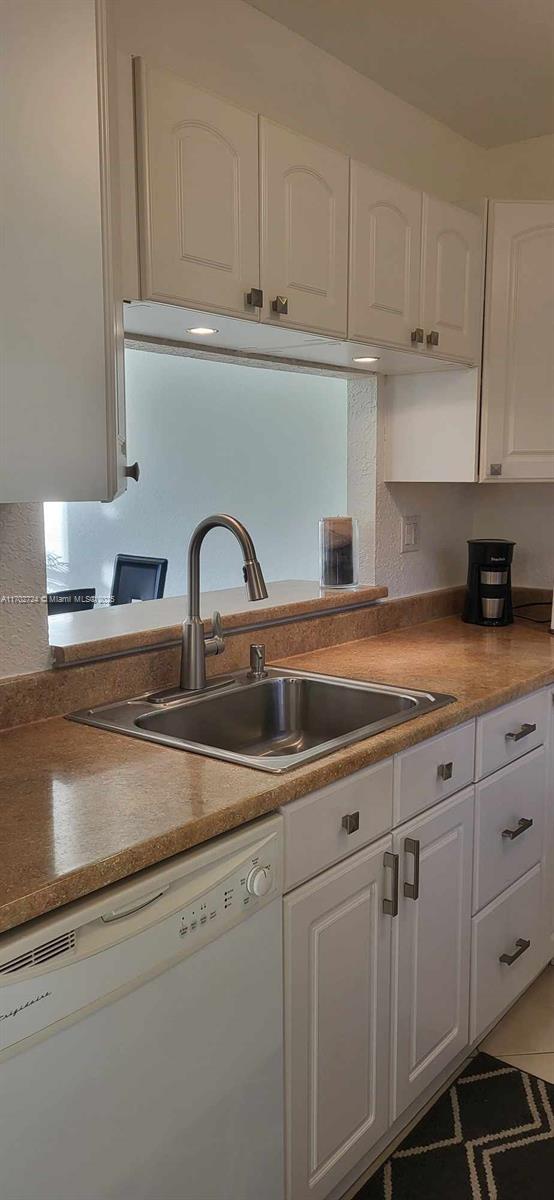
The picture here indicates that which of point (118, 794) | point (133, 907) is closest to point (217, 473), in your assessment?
point (118, 794)

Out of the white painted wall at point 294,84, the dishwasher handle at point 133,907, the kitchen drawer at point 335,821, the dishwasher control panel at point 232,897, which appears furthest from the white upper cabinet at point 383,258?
the dishwasher handle at point 133,907

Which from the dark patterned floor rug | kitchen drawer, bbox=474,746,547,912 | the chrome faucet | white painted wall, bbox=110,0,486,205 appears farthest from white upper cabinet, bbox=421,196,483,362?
the dark patterned floor rug

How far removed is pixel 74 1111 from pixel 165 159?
1.49 m

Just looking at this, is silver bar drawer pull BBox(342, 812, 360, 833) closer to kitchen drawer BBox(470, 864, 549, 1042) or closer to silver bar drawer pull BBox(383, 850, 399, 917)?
silver bar drawer pull BBox(383, 850, 399, 917)

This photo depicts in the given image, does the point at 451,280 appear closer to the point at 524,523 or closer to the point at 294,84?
the point at 294,84

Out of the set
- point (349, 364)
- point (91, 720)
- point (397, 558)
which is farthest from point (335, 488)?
point (91, 720)

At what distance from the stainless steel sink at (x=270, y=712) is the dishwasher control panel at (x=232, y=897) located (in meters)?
0.44

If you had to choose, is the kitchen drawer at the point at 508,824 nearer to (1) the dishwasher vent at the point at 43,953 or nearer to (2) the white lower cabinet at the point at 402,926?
(2) the white lower cabinet at the point at 402,926

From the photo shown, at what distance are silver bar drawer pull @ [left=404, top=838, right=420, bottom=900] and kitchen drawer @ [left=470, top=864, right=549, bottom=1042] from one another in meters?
0.37

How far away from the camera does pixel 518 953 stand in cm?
222

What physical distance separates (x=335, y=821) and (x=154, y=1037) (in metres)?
0.48

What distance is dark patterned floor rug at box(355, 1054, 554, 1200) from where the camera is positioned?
175 cm

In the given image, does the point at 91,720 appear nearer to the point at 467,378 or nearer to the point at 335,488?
the point at 467,378

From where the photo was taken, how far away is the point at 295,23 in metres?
2.14
